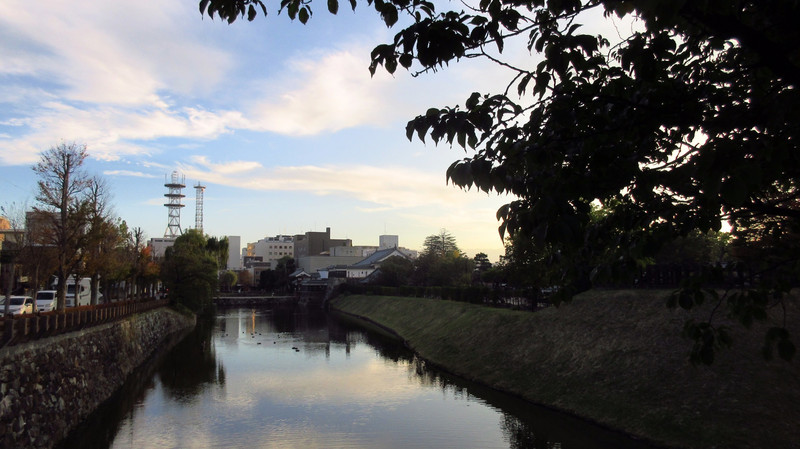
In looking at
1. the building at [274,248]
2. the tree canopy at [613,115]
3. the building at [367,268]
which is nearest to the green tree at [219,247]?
the building at [367,268]

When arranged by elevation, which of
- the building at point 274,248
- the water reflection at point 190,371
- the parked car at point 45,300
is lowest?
the water reflection at point 190,371

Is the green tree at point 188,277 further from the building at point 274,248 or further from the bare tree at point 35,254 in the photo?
the building at point 274,248

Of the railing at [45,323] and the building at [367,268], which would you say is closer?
the railing at [45,323]

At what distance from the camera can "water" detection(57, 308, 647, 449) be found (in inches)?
697

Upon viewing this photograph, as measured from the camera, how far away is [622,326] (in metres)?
23.5

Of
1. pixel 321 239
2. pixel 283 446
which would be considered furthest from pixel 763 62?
pixel 321 239

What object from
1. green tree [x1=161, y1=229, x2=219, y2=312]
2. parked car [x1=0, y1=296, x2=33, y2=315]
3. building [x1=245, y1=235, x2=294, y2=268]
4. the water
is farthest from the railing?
building [x1=245, y1=235, x2=294, y2=268]

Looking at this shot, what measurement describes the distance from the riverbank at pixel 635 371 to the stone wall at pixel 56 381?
17.6 m

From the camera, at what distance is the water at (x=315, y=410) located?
1770 cm

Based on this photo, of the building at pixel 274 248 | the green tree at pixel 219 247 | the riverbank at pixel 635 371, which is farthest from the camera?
the building at pixel 274 248

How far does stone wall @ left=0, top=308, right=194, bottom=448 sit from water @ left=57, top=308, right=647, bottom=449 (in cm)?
81

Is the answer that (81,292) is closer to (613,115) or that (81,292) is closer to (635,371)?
(635,371)

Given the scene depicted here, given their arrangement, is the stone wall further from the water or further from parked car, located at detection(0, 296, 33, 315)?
parked car, located at detection(0, 296, 33, 315)

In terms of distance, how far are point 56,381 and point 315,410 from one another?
962 centimetres
